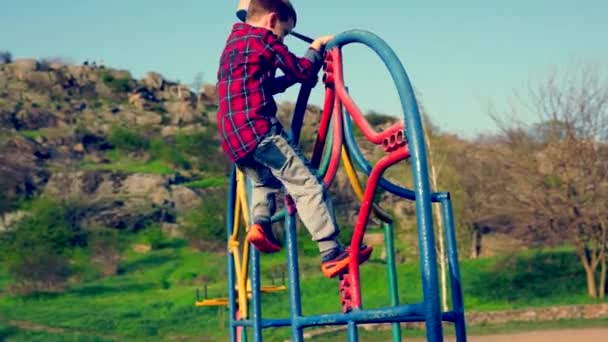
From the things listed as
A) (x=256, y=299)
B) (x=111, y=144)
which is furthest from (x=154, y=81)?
(x=256, y=299)

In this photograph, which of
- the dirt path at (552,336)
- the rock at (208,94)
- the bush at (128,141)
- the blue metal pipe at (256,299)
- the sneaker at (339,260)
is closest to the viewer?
the sneaker at (339,260)

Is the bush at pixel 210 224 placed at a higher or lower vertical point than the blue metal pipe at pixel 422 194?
A: higher

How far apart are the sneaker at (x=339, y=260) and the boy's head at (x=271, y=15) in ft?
2.78

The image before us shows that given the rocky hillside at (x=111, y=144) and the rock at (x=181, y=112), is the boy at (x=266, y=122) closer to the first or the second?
the rocky hillside at (x=111, y=144)

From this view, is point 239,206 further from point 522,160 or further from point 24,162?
point 24,162

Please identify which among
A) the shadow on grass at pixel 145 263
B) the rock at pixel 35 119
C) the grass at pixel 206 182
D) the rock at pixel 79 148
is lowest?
the shadow on grass at pixel 145 263

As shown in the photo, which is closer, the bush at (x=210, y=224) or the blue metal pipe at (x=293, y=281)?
the blue metal pipe at (x=293, y=281)

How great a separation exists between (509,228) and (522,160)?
5.19m

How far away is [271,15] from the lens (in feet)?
10.3

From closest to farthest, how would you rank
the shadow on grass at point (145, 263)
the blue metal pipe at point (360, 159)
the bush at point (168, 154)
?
1. the blue metal pipe at point (360, 159)
2. the shadow on grass at point (145, 263)
3. the bush at point (168, 154)

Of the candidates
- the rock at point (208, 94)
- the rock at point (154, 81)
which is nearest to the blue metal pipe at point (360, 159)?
the rock at point (208, 94)

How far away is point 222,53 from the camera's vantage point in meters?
3.17

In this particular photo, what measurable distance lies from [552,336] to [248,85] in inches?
450

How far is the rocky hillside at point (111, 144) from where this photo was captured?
38.4 m
